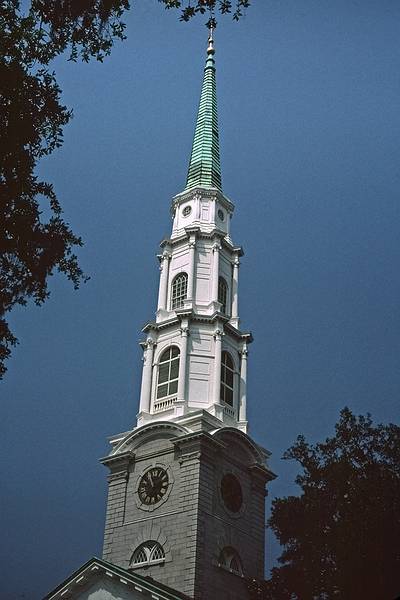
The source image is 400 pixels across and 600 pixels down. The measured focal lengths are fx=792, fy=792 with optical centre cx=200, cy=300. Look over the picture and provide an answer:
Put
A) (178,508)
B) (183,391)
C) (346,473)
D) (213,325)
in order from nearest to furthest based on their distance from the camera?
(346,473) < (178,508) < (183,391) < (213,325)

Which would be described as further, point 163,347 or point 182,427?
point 163,347

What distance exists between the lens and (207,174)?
2354 inches

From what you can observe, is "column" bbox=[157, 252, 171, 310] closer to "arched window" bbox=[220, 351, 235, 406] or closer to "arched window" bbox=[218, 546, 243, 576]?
"arched window" bbox=[220, 351, 235, 406]

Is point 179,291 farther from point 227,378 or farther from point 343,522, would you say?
point 343,522

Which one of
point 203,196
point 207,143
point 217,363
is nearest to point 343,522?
point 217,363

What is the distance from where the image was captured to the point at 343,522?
1387 inches

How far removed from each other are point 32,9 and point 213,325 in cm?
3509

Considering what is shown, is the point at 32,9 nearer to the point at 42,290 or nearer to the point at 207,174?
the point at 42,290

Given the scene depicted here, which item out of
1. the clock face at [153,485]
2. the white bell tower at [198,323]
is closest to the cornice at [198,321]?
the white bell tower at [198,323]

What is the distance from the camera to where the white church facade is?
4178 centimetres

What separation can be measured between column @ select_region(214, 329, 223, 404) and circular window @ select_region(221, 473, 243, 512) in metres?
4.73

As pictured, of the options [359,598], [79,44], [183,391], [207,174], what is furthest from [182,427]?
[79,44]

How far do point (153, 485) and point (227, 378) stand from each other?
9.14 meters

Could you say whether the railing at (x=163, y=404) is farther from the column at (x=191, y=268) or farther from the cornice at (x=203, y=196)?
the cornice at (x=203, y=196)
